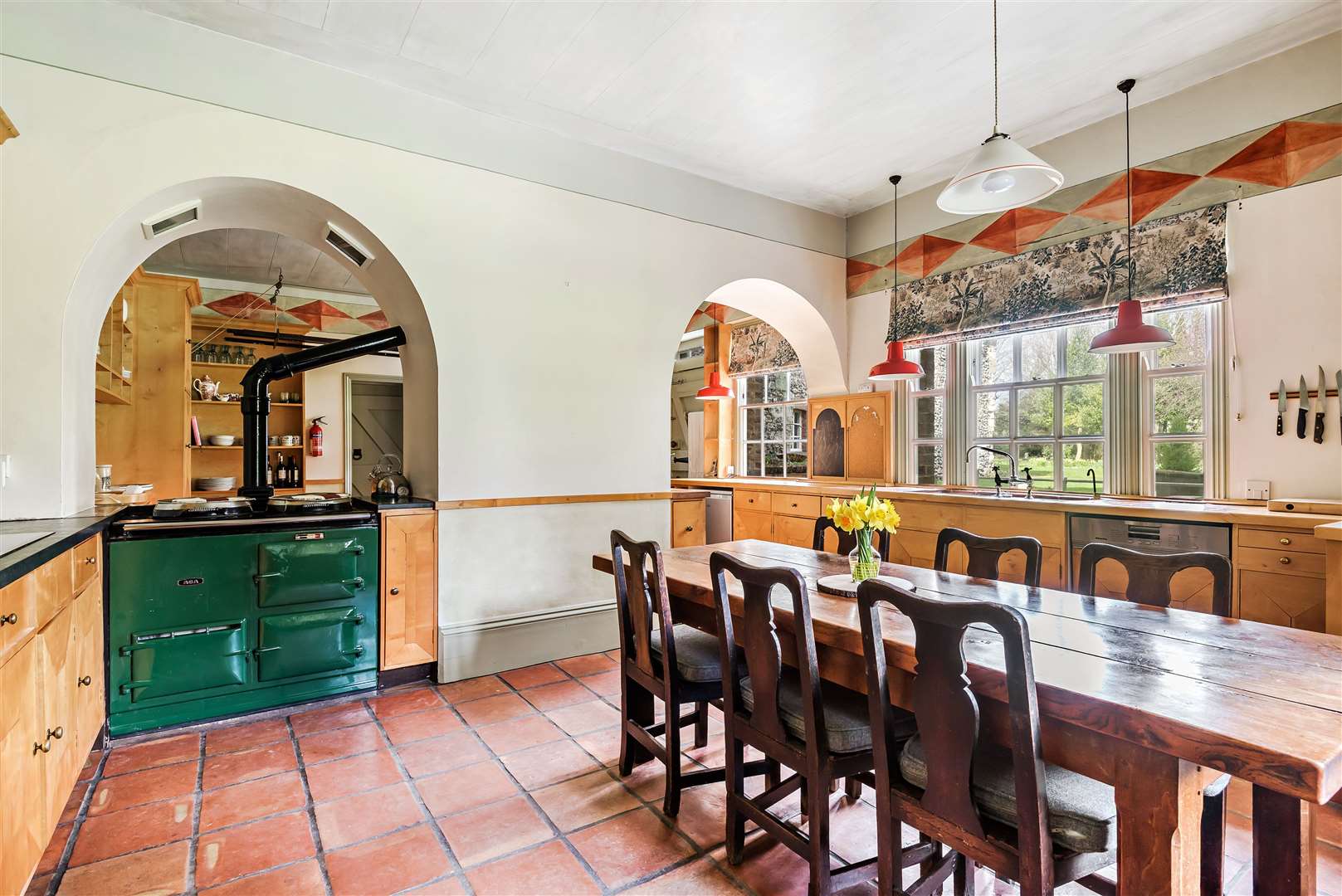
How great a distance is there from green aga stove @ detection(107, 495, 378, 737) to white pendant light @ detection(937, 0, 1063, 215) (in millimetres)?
3101

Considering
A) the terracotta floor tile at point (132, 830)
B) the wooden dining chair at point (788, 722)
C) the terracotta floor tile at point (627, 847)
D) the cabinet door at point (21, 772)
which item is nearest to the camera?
the cabinet door at point (21, 772)

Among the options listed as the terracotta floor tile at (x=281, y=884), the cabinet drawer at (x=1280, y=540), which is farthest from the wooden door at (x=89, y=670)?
the cabinet drawer at (x=1280, y=540)

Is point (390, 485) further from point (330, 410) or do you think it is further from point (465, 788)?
point (330, 410)

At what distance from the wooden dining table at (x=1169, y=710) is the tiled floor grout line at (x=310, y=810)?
1.57 metres

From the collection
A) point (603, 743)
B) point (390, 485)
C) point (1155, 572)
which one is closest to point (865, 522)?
point (1155, 572)

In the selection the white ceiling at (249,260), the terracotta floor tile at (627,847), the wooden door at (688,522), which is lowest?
the terracotta floor tile at (627,847)

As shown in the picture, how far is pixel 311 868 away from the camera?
200 cm

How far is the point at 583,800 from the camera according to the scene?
239 centimetres

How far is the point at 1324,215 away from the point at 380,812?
194 inches

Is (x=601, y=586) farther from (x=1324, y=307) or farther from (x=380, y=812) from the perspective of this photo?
(x=1324, y=307)

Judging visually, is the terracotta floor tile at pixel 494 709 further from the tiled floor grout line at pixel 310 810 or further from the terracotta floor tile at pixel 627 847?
the terracotta floor tile at pixel 627 847

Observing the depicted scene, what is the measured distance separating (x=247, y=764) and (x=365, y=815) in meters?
0.74

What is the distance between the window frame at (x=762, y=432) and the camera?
22.9 ft

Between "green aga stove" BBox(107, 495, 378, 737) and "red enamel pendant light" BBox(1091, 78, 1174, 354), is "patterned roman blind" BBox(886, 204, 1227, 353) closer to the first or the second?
"red enamel pendant light" BBox(1091, 78, 1174, 354)
